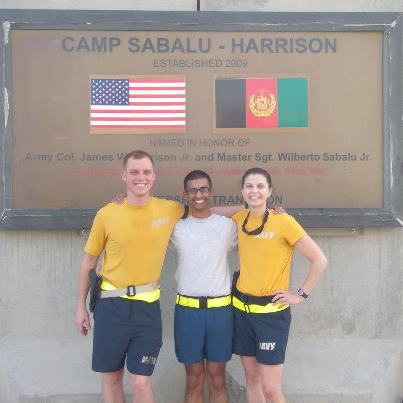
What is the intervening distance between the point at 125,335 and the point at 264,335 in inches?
33.0

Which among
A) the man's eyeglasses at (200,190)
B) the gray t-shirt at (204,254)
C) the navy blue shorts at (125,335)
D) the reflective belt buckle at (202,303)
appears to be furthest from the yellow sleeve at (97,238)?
the reflective belt buckle at (202,303)

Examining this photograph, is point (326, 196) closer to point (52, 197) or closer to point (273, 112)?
point (273, 112)

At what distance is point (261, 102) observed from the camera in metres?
4.16

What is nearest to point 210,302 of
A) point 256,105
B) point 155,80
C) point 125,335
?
point 125,335

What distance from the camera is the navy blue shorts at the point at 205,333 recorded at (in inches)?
129

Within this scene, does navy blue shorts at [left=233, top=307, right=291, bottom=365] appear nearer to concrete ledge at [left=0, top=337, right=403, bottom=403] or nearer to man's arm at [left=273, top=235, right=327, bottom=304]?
man's arm at [left=273, top=235, right=327, bottom=304]

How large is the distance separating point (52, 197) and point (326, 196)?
6.92ft

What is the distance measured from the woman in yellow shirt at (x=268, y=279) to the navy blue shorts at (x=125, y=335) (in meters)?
0.58

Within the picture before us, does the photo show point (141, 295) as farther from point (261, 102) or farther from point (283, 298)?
point (261, 102)

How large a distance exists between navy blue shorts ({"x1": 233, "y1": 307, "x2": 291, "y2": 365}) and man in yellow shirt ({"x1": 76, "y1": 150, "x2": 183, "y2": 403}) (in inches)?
20.7

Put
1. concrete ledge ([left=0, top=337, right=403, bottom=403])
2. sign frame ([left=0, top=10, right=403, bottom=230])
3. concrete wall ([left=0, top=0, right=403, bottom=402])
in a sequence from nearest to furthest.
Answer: concrete ledge ([left=0, top=337, right=403, bottom=403]) < sign frame ([left=0, top=10, right=403, bottom=230]) < concrete wall ([left=0, top=0, right=403, bottom=402])

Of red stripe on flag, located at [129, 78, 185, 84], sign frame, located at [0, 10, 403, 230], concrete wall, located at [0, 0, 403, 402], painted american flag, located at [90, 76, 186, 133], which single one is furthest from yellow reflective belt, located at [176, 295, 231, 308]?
red stripe on flag, located at [129, 78, 185, 84]

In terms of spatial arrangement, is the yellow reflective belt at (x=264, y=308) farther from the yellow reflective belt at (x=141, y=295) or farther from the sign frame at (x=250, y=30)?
the sign frame at (x=250, y=30)

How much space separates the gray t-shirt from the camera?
10.8 ft
